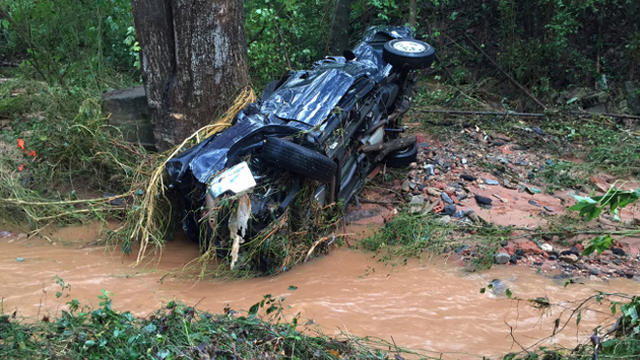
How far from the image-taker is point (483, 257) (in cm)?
506

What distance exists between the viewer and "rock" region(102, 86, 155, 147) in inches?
255

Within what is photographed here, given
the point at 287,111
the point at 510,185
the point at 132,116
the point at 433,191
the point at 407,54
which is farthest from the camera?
the point at 510,185

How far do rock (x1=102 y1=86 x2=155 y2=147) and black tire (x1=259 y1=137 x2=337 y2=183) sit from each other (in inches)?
101

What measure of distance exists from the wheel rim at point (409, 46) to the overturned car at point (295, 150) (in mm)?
13

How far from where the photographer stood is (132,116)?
6.52 m

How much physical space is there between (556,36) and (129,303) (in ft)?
26.7

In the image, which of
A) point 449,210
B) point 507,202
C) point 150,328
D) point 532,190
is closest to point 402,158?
point 449,210

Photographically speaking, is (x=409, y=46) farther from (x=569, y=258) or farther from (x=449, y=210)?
(x=569, y=258)

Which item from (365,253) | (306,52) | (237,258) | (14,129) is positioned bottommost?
(365,253)

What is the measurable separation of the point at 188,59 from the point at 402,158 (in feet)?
8.66

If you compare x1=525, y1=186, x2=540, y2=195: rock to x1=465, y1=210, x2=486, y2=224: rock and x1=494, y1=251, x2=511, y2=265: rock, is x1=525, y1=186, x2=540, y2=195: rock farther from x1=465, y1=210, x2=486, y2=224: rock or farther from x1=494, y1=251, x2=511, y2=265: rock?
x1=494, y1=251, x2=511, y2=265: rock

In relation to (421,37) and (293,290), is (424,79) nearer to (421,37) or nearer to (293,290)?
(421,37)

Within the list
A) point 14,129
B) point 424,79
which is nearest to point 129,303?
point 14,129

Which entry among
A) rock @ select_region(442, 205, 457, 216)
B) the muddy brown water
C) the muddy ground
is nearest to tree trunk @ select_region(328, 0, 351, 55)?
the muddy ground
